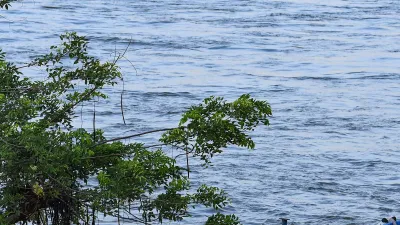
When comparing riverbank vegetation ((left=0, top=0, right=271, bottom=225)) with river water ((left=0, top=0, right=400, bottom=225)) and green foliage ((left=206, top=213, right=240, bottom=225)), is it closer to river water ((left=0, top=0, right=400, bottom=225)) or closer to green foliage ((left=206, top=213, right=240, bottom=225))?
green foliage ((left=206, top=213, right=240, bottom=225))

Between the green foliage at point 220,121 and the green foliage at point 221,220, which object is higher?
the green foliage at point 220,121

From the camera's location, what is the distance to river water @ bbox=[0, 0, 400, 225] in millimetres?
15578

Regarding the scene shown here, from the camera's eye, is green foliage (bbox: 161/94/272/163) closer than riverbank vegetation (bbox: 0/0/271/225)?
No

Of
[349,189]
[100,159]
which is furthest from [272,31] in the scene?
[100,159]

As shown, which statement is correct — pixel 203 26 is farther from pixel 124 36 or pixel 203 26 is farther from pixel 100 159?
pixel 100 159

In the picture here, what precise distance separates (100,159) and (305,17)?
2833 cm

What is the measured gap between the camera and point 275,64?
27.1m

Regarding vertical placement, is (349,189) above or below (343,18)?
below

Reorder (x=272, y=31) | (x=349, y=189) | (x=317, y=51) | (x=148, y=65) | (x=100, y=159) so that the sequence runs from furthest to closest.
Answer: (x=272, y=31)
(x=317, y=51)
(x=148, y=65)
(x=349, y=189)
(x=100, y=159)

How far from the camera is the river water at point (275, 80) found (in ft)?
51.1

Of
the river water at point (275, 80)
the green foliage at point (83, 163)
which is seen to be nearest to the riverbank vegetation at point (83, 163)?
the green foliage at point (83, 163)

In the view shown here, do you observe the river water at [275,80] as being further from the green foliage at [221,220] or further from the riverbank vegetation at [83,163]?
the green foliage at [221,220]

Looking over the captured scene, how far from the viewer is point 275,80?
24641 millimetres

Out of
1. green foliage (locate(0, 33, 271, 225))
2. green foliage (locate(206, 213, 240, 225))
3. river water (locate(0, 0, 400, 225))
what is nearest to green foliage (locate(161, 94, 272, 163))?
green foliage (locate(0, 33, 271, 225))
